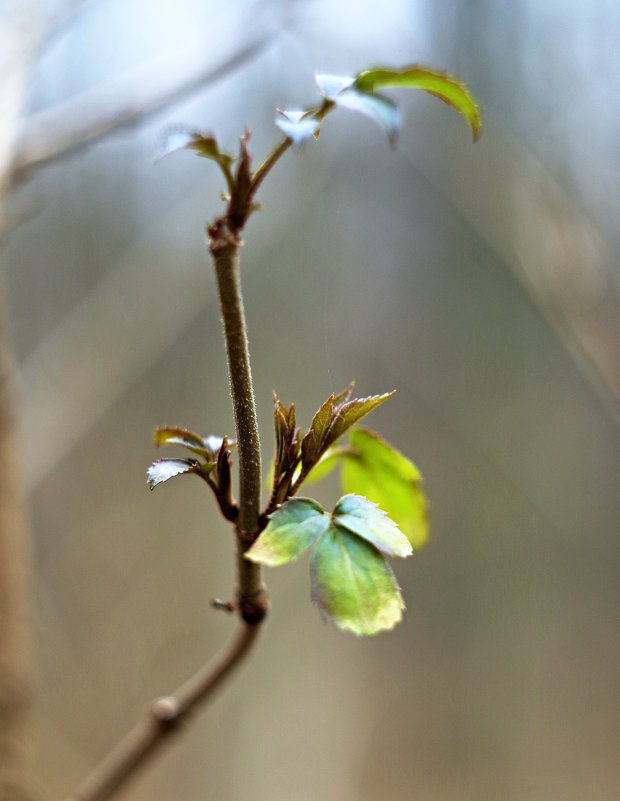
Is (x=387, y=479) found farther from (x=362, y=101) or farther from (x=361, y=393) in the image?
(x=361, y=393)

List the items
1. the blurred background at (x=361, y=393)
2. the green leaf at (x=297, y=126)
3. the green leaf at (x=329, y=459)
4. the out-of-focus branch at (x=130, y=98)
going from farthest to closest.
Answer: the blurred background at (x=361, y=393) → the out-of-focus branch at (x=130, y=98) → the green leaf at (x=329, y=459) → the green leaf at (x=297, y=126)

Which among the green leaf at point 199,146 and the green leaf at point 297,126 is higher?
the green leaf at point 199,146

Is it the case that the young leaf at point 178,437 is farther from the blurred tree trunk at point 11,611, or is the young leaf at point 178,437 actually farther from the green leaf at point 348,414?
the blurred tree trunk at point 11,611

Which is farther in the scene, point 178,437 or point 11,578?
point 11,578

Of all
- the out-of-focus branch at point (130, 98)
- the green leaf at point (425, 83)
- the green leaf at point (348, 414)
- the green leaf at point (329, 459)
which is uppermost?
the out-of-focus branch at point (130, 98)

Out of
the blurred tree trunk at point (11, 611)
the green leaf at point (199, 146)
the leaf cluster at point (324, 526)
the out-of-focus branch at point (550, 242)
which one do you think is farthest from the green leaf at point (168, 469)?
the out-of-focus branch at point (550, 242)

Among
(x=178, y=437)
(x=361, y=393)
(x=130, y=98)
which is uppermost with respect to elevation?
(x=130, y=98)

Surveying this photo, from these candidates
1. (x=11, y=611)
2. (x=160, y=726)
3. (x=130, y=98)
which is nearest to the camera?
(x=160, y=726)

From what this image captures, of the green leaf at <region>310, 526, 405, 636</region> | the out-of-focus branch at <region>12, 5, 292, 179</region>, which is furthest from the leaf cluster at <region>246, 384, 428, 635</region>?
the out-of-focus branch at <region>12, 5, 292, 179</region>

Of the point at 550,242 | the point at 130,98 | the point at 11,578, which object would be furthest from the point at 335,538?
the point at 550,242
